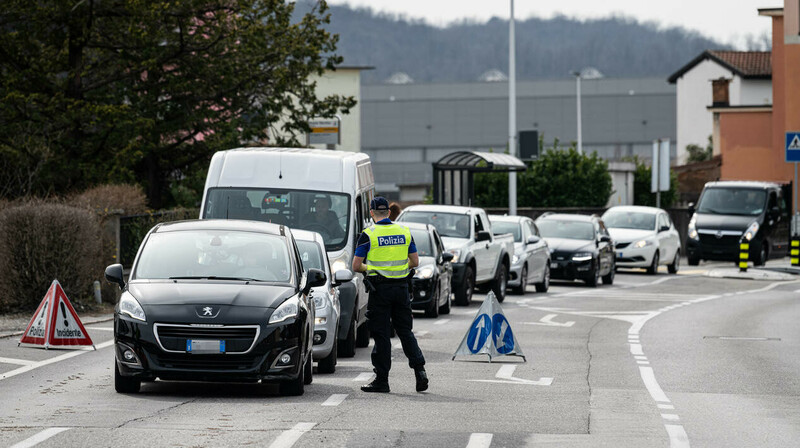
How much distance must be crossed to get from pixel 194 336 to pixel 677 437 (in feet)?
12.9

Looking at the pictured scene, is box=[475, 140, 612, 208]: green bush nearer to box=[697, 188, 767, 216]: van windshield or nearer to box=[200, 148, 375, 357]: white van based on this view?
box=[697, 188, 767, 216]: van windshield

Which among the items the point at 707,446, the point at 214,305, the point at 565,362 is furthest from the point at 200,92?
the point at 707,446

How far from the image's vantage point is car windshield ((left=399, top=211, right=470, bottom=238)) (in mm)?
25453

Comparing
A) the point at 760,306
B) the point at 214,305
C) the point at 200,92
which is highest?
the point at 200,92

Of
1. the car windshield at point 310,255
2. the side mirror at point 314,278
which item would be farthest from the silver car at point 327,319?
the side mirror at point 314,278

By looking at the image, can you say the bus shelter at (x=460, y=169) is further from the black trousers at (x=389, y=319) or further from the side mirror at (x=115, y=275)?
the side mirror at (x=115, y=275)

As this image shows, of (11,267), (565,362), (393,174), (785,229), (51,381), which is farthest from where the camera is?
(393,174)

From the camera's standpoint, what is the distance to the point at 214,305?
1127 cm

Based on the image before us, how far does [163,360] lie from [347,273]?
2521 millimetres

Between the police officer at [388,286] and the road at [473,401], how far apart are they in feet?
1.28

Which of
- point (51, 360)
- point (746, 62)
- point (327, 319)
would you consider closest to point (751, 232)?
point (327, 319)

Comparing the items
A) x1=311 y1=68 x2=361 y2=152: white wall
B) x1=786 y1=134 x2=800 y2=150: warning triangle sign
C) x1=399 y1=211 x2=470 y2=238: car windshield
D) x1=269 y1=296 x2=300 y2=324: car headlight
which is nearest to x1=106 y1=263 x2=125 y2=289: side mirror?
x1=269 y1=296 x2=300 y2=324: car headlight

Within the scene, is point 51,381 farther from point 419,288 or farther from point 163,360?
point 419,288

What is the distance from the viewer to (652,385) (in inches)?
516
